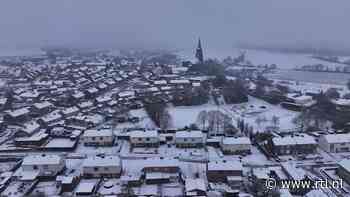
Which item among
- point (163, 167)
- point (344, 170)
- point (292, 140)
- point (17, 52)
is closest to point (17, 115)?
point (163, 167)

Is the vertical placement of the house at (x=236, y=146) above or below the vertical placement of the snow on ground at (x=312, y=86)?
below

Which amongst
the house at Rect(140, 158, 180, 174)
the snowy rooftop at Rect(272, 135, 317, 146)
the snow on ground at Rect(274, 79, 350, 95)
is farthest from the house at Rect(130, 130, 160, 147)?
the snow on ground at Rect(274, 79, 350, 95)

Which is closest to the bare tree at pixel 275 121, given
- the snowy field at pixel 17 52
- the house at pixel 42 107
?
the house at pixel 42 107

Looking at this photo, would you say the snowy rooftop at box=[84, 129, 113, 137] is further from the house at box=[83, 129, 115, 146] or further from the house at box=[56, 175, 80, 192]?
the house at box=[56, 175, 80, 192]

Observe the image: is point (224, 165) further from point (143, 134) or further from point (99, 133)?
point (99, 133)

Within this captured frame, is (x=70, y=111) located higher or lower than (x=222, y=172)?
higher

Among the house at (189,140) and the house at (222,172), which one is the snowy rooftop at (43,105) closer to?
the house at (189,140)

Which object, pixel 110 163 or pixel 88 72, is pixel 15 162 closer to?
pixel 110 163

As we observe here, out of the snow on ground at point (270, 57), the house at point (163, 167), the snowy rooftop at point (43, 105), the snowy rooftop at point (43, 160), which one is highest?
the snow on ground at point (270, 57)
